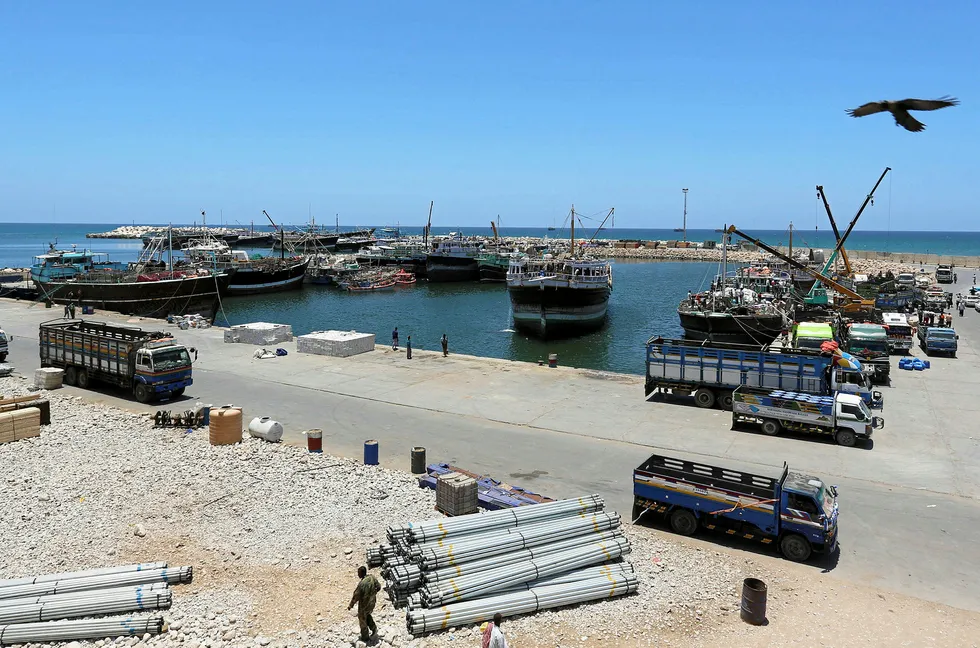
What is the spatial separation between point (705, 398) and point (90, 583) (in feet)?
64.6

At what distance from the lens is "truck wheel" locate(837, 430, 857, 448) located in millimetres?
20141

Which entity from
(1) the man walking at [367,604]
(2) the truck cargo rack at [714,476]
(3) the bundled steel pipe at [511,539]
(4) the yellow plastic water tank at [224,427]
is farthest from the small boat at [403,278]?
(1) the man walking at [367,604]

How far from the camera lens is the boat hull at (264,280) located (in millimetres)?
88750

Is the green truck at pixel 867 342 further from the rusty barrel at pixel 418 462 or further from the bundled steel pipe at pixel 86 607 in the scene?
the bundled steel pipe at pixel 86 607

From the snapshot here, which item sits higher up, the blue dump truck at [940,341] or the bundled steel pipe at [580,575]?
the blue dump truck at [940,341]

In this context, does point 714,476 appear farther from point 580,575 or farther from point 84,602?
point 84,602

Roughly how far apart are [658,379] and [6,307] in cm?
4980

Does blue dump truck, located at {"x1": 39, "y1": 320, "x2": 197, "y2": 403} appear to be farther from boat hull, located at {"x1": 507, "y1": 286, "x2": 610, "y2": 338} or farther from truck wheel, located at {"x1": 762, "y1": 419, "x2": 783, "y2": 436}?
boat hull, located at {"x1": 507, "y1": 286, "x2": 610, "y2": 338}

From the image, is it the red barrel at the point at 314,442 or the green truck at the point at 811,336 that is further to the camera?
the green truck at the point at 811,336

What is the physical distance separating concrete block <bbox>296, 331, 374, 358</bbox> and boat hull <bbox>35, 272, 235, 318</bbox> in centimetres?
2587

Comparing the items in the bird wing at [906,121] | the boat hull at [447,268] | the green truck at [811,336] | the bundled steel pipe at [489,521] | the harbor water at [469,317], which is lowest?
the harbor water at [469,317]

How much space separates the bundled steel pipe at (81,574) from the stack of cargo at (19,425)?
9732mm

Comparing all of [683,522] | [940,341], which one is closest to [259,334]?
[683,522]

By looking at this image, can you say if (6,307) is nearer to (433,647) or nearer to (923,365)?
(433,647)
